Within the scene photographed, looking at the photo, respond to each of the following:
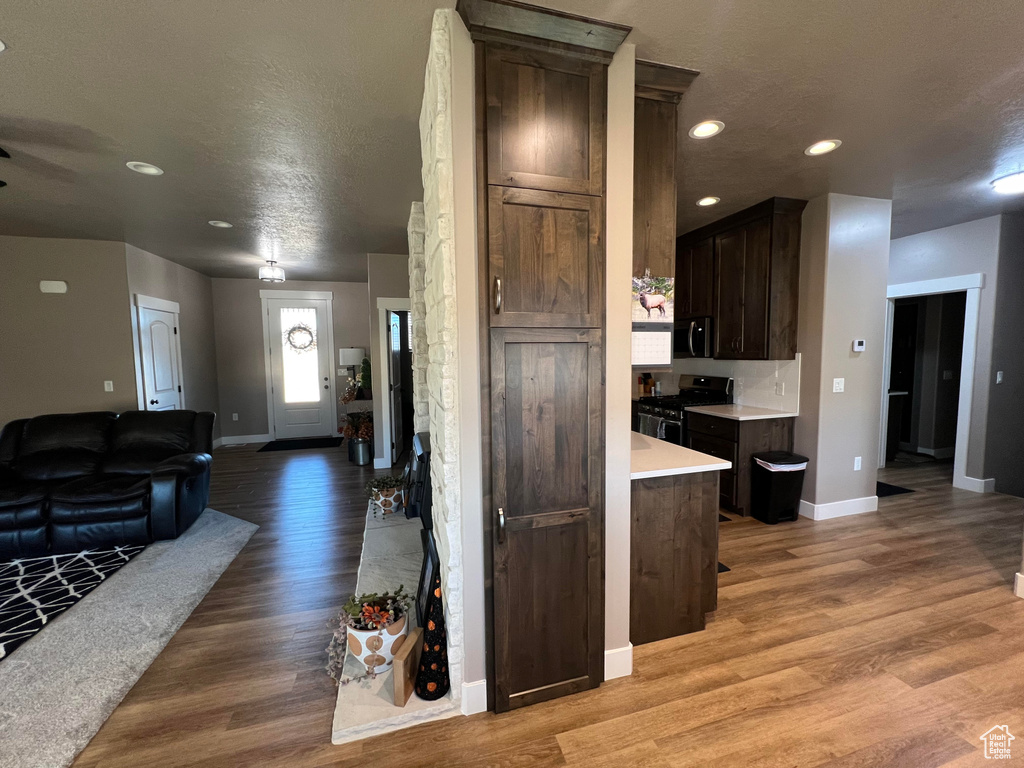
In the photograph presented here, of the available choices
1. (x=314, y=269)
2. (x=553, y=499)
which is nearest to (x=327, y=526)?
(x=553, y=499)

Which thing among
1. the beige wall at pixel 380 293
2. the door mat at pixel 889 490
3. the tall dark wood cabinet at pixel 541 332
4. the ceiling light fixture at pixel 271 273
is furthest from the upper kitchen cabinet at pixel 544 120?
the door mat at pixel 889 490

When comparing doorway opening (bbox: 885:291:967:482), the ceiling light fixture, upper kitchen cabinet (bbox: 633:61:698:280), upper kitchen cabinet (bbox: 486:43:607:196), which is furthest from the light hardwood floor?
the ceiling light fixture

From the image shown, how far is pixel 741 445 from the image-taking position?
369cm

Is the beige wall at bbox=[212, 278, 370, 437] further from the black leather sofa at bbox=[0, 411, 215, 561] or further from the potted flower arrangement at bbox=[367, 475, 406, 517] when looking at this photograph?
the potted flower arrangement at bbox=[367, 475, 406, 517]

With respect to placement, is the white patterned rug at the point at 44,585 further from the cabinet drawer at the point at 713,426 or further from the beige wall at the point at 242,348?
the cabinet drawer at the point at 713,426

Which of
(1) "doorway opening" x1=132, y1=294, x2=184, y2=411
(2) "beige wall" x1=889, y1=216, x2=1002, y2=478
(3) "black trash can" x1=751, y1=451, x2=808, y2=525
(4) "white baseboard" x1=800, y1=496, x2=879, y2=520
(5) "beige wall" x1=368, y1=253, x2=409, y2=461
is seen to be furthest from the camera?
(5) "beige wall" x1=368, y1=253, x2=409, y2=461

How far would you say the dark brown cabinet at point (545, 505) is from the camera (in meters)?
1.67

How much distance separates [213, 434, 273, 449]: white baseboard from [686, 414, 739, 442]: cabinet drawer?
20.8 ft

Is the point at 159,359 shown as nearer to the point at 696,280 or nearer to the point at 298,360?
the point at 298,360

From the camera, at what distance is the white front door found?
7.00 metres

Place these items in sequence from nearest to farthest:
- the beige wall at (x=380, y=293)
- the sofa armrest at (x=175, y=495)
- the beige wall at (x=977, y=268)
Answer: the sofa armrest at (x=175, y=495) < the beige wall at (x=977, y=268) < the beige wall at (x=380, y=293)

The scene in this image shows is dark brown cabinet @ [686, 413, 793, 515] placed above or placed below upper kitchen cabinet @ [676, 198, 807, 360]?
below

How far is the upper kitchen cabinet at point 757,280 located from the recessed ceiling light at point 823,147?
853mm

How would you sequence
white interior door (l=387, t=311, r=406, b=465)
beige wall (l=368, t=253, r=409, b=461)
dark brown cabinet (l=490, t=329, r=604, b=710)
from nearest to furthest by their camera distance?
dark brown cabinet (l=490, t=329, r=604, b=710) < beige wall (l=368, t=253, r=409, b=461) < white interior door (l=387, t=311, r=406, b=465)
